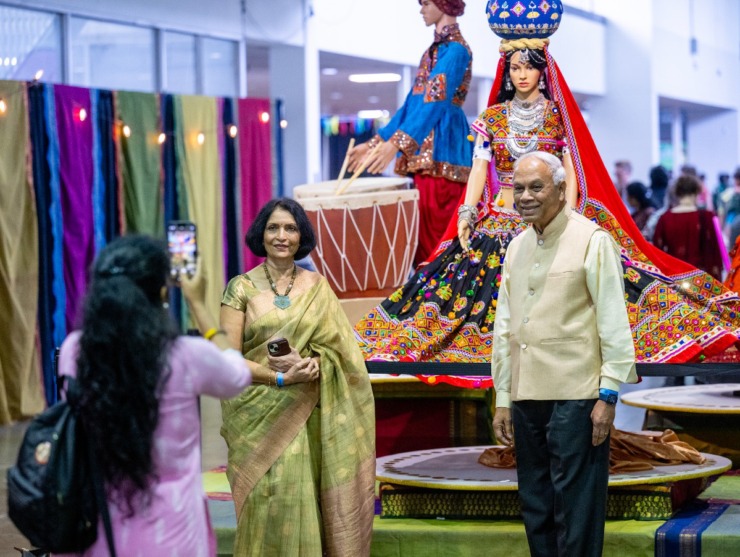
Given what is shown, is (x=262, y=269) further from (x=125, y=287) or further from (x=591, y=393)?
(x=125, y=287)

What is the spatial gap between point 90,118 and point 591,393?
6589mm

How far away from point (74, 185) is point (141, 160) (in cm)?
87

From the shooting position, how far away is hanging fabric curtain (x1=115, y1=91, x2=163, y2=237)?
10398 mm

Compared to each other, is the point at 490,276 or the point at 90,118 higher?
the point at 90,118

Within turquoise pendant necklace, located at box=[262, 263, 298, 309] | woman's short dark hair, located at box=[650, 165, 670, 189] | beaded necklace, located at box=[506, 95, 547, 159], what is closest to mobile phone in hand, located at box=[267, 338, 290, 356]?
turquoise pendant necklace, located at box=[262, 263, 298, 309]

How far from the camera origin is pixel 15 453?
7992 millimetres

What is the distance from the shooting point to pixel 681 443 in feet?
19.0

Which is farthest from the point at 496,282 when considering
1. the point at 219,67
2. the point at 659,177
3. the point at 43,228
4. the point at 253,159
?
the point at 659,177

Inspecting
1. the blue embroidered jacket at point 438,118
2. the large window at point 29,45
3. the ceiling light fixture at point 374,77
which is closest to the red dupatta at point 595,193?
the blue embroidered jacket at point 438,118

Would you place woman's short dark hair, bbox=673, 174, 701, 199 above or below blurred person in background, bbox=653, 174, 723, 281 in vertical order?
above

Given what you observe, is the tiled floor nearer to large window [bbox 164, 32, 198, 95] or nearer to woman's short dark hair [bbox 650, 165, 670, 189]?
large window [bbox 164, 32, 198, 95]

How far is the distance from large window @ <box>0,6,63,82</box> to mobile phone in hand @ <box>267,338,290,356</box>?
6219mm

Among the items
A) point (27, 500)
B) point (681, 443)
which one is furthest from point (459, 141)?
point (27, 500)

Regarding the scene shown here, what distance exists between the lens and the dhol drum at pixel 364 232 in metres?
7.00
